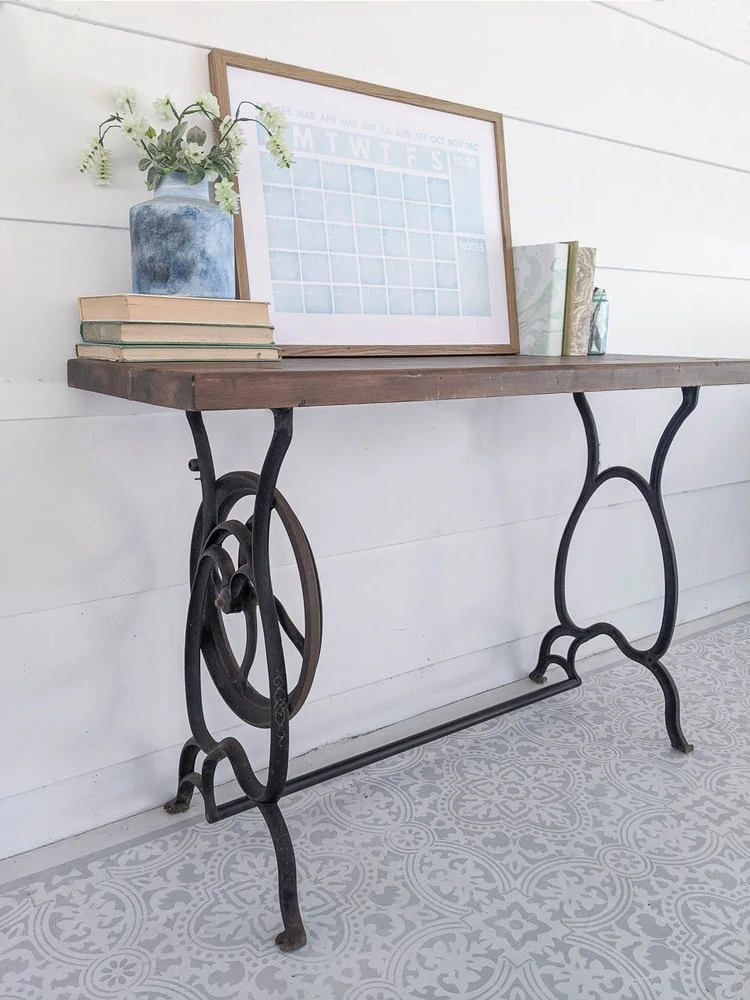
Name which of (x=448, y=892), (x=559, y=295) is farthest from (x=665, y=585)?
(x=448, y=892)

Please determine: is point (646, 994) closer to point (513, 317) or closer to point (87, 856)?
point (87, 856)

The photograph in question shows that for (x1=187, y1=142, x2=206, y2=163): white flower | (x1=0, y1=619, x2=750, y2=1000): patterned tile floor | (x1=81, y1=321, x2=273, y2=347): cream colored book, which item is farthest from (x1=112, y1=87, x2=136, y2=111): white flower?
(x1=0, y1=619, x2=750, y2=1000): patterned tile floor

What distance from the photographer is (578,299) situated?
4.90ft

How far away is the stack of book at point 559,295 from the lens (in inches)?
58.2

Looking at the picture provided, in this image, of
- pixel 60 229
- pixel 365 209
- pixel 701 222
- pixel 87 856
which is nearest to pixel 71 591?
pixel 87 856

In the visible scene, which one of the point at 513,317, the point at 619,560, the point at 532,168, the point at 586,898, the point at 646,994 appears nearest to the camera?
the point at 646,994

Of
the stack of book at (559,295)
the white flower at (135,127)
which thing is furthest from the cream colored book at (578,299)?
the white flower at (135,127)

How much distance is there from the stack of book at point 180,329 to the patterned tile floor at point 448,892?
0.76 meters

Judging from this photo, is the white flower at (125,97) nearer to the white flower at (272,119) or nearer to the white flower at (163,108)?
the white flower at (163,108)

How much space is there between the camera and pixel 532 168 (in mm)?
1697

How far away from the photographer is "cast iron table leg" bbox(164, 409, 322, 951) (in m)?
1.01

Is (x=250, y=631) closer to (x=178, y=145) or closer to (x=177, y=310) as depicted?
(x=177, y=310)

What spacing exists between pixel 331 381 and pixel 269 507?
20 centimetres

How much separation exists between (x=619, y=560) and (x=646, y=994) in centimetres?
117
